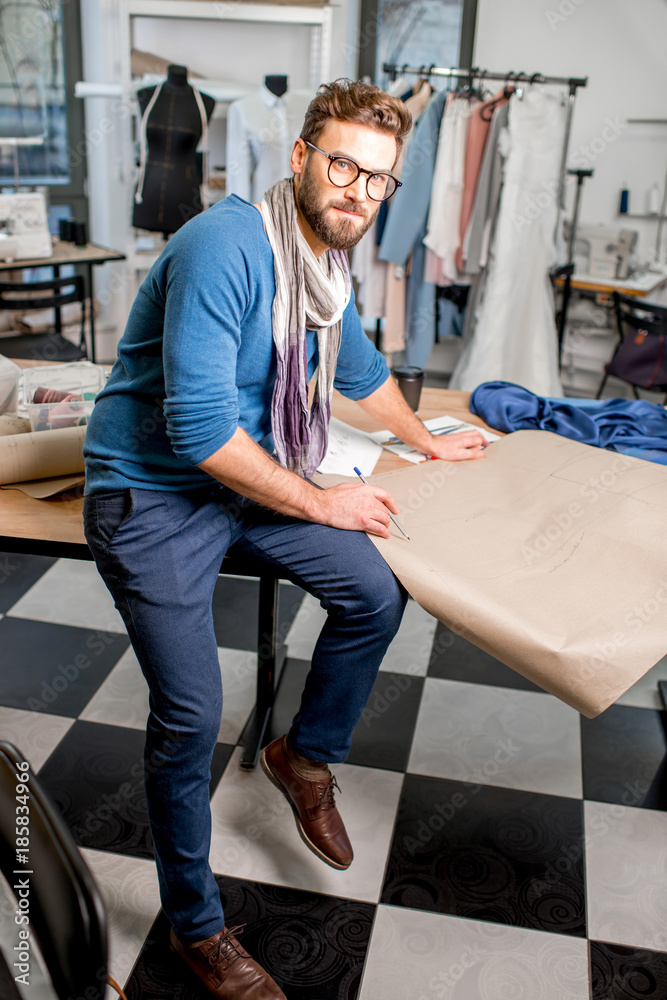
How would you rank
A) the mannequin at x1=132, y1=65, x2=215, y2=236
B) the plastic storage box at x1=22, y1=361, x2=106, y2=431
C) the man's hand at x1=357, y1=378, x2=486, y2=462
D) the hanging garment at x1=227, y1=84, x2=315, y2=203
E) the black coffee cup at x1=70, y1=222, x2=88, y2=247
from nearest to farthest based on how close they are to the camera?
1. the plastic storage box at x1=22, y1=361, x2=106, y2=431
2. the man's hand at x1=357, y1=378, x2=486, y2=462
3. the mannequin at x1=132, y1=65, x2=215, y2=236
4. the hanging garment at x1=227, y1=84, x2=315, y2=203
5. the black coffee cup at x1=70, y1=222, x2=88, y2=247

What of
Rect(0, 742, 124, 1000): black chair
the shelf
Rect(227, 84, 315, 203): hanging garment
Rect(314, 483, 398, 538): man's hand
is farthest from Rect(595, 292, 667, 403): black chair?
Rect(0, 742, 124, 1000): black chair

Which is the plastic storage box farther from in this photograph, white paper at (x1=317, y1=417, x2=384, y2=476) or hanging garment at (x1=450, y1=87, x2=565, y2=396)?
hanging garment at (x1=450, y1=87, x2=565, y2=396)

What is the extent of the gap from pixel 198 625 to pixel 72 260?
9.99 ft

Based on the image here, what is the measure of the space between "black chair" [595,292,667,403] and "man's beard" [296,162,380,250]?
8.56 ft

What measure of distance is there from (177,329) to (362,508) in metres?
0.47

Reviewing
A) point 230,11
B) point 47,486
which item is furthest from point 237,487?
point 230,11

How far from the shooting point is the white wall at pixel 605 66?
14.8 feet

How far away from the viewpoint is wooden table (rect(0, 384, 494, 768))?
1.53 meters

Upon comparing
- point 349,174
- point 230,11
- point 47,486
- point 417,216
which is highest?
point 230,11

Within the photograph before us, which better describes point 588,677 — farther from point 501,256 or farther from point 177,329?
point 501,256

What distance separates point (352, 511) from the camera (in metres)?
1.55

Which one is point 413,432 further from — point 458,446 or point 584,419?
point 584,419

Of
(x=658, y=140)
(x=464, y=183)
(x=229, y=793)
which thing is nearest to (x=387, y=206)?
(x=464, y=183)

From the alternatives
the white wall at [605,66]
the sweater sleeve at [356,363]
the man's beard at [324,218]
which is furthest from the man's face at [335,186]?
the white wall at [605,66]
